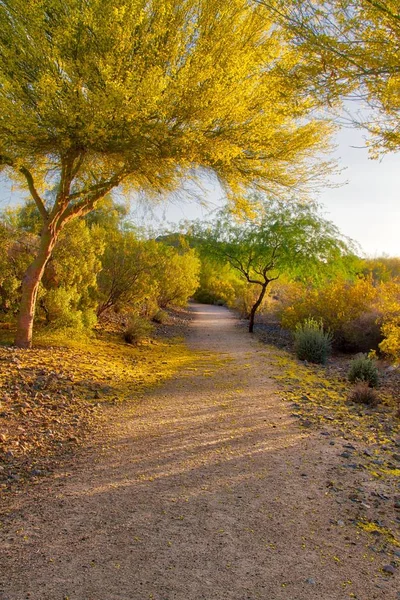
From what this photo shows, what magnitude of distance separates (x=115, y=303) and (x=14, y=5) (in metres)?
8.60

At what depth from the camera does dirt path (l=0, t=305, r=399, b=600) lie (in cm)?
269

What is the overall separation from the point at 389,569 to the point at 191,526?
4.76 ft

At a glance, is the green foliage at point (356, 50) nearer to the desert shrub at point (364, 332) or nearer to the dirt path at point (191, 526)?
the dirt path at point (191, 526)

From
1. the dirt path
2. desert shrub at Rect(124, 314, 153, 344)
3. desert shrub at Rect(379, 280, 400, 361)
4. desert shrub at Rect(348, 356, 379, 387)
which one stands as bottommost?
the dirt path

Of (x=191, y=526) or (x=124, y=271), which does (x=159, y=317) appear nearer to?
(x=124, y=271)

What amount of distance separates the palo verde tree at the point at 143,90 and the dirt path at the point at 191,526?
446 cm

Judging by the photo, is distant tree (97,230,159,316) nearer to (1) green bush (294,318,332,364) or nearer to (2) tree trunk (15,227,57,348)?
(2) tree trunk (15,227,57,348)

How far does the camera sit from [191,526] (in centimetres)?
333

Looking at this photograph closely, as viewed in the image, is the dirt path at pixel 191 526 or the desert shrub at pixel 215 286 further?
the desert shrub at pixel 215 286

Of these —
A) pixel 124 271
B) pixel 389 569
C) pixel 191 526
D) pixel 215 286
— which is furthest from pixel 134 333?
pixel 215 286

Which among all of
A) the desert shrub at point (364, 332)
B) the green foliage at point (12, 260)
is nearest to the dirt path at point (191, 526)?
the green foliage at point (12, 260)

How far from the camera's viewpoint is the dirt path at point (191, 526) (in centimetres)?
269

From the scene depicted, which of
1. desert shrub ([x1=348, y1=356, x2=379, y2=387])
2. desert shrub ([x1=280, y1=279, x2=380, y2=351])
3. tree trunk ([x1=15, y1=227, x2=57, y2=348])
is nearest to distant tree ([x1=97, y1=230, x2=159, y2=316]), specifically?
tree trunk ([x1=15, y1=227, x2=57, y2=348])

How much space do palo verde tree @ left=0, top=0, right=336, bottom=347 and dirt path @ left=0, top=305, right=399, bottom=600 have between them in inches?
176
